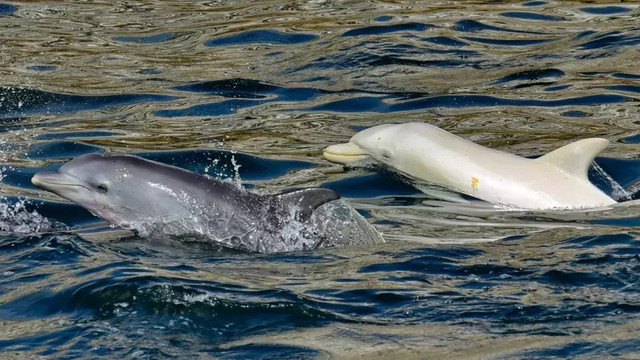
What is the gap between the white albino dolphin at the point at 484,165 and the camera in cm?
877

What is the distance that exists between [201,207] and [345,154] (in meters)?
3.13

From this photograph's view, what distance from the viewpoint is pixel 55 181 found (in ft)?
24.4

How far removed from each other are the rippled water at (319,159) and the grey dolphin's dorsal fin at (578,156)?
0.54m

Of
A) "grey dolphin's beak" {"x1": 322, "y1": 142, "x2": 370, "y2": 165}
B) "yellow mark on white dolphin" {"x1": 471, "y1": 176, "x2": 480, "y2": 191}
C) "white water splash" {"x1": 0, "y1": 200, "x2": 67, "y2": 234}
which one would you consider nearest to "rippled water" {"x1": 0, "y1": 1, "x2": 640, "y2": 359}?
"white water splash" {"x1": 0, "y1": 200, "x2": 67, "y2": 234}

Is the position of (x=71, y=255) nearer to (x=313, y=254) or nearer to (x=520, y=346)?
(x=313, y=254)

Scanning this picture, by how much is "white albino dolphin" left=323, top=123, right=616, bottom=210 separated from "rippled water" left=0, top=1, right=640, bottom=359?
8.9 inches

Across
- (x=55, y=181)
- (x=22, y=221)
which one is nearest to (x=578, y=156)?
(x=55, y=181)

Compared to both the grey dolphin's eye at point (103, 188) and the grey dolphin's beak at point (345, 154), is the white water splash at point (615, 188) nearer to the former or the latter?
the grey dolphin's beak at point (345, 154)

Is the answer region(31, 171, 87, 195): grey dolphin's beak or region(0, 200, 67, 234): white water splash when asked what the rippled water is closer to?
region(0, 200, 67, 234): white water splash

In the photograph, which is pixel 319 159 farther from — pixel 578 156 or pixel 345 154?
pixel 578 156

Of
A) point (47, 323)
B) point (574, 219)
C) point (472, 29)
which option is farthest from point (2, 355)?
point (472, 29)

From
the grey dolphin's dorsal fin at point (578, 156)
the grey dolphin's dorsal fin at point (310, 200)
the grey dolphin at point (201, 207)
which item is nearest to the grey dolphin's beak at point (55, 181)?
the grey dolphin at point (201, 207)

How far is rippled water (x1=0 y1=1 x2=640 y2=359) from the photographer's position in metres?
5.64

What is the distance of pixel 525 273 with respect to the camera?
6500 mm
